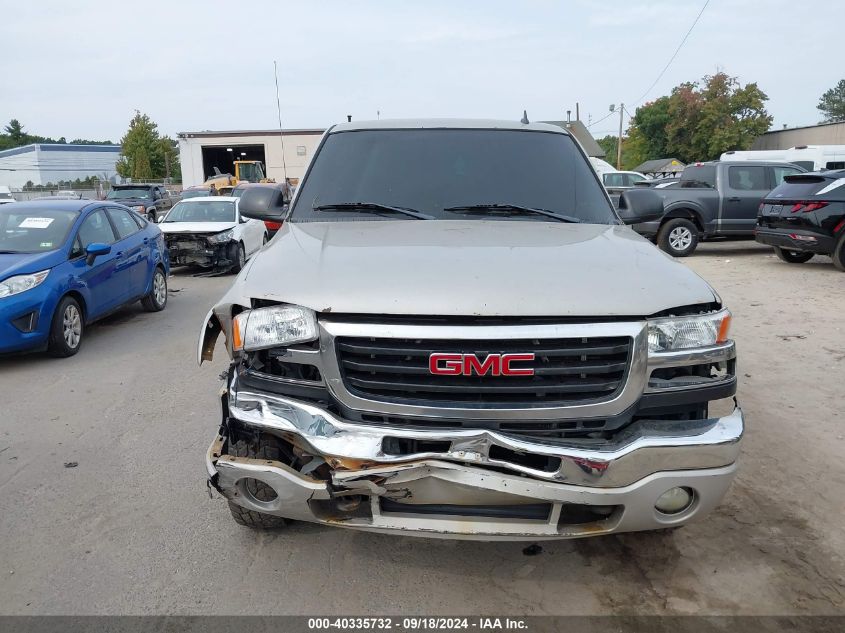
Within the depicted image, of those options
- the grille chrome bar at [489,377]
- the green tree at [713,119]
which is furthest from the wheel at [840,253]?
the green tree at [713,119]

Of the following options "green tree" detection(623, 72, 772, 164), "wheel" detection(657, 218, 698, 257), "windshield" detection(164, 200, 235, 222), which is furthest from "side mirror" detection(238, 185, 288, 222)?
"green tree" detection(623, 72, 772, 164)

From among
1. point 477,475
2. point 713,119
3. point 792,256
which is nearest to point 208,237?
point 792,256

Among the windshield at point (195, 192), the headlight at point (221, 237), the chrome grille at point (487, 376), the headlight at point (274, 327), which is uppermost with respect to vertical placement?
the headlight at point (274, 327)

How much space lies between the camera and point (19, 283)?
254 inches

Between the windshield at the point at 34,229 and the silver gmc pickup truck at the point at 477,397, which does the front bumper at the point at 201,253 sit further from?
the silver gmc pickup truck at the point at 477,397

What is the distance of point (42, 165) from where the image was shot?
3191 inches

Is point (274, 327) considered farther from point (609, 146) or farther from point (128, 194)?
point (609, 146)

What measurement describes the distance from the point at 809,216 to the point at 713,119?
43.4 metres

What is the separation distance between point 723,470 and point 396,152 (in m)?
2.58

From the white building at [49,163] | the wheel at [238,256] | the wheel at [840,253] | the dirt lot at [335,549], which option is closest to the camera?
the dirt lot at [335,549]

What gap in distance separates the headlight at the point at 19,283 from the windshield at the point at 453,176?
3917mm

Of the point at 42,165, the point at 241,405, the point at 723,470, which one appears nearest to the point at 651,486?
the point at 723,470

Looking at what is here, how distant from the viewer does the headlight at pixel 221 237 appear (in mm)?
12781

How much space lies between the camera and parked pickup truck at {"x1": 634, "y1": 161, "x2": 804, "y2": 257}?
45.2ft
